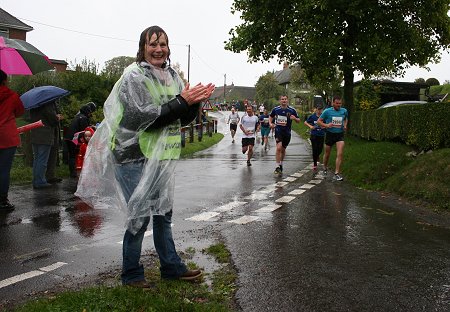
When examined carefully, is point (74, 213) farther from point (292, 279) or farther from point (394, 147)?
point (394, 147)

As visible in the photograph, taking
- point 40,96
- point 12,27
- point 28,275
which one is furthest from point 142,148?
point 12,27

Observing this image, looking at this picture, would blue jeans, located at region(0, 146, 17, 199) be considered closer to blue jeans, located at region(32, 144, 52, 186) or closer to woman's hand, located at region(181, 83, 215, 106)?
blue jeans, located at region(32, 144, 52, 186)

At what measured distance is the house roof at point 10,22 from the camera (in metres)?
37.7

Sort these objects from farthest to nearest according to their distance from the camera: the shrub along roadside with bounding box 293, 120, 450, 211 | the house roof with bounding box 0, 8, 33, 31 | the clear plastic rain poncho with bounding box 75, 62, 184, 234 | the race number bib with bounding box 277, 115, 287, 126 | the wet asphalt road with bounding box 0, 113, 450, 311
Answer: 1. the house roof with bounding box 0, 8, 33, 31
2. the race number bib with bounding box 277, 115, 287, 126
3. the shrub along roadside with bounding box 293, 120, 450, 211
4. the wet asphalt road with bounding box 0, 113, 450, 311
5. the clear plastic rain poncho with bounding box 75, 62, 184, 234

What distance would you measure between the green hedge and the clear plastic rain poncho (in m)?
8.08

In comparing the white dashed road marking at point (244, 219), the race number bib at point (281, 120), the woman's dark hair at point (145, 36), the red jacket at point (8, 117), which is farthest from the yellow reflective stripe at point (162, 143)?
the race number bib at point (281, 120)

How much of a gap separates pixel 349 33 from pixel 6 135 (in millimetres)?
17997

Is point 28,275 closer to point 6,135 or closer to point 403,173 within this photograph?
point 6,135

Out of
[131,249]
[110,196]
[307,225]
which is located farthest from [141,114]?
[307,225]

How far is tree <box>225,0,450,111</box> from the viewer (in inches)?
814

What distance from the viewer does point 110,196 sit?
3.95 metres

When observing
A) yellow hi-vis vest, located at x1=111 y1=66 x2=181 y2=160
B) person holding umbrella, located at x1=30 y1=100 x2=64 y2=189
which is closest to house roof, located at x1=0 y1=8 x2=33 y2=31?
person holding umbrella, located at x1=30 y1=100 x2=64 y2=189

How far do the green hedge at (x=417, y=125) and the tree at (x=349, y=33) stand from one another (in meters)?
6.17

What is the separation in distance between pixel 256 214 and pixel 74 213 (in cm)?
268
